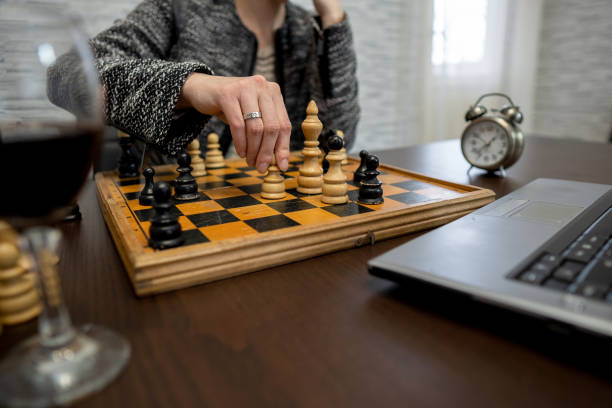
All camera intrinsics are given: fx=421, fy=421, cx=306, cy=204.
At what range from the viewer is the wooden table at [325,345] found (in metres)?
0.37

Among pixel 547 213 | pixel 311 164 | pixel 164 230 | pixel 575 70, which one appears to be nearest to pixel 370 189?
pixel 311 164

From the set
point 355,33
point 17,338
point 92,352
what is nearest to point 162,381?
point 92,352

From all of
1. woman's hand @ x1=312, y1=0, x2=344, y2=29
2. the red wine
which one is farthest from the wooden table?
woman's hand @ x1=312, y1=0, x2=344, y2=29

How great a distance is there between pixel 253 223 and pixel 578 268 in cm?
47

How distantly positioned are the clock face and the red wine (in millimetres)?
1174

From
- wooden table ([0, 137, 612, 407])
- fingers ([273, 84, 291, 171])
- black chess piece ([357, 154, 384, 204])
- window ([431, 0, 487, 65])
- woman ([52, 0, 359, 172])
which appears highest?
window ([431, 0, 487, 65])

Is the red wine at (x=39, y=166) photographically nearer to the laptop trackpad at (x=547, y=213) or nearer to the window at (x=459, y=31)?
the laptop trackpad at (x=547, y=213)

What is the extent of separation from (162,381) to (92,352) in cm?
Answer: 8

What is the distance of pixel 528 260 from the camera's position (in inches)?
20.1

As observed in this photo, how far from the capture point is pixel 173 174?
115 centimetres

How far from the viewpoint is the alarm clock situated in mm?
1263

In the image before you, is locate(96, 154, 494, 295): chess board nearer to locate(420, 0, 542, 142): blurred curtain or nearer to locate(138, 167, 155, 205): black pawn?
locate(138, 167, 155, 205): black pawn

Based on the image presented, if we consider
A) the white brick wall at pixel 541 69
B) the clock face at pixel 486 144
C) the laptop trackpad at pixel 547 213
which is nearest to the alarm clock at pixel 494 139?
the clock face at pixel 486 144

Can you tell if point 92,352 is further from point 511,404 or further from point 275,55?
point 275,55
